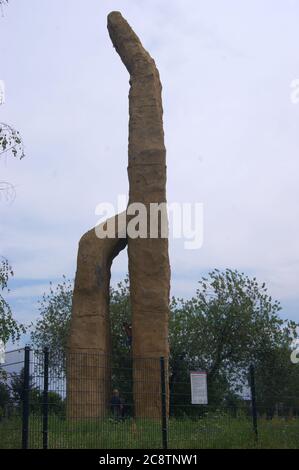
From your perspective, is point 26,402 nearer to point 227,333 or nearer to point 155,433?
point 155,433

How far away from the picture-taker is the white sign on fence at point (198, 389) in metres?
12.6

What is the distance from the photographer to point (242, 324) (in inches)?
1194

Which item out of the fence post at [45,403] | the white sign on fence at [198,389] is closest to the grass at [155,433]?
the fence post at [45,403]

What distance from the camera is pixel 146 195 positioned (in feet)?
58.6

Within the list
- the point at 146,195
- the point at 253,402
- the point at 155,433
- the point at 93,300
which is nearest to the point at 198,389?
the point at 155,433

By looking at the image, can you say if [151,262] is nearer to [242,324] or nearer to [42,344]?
[242,324]

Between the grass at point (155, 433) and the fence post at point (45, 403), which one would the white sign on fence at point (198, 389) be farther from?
the fence post at point (45, 403)

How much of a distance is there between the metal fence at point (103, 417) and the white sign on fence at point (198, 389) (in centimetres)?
52

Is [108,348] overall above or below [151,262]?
below

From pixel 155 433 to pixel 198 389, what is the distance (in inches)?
40.9

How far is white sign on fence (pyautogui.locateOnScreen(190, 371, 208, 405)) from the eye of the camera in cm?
1265

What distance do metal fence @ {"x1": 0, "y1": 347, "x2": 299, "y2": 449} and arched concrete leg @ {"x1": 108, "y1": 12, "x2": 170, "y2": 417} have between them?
25.7 inches
